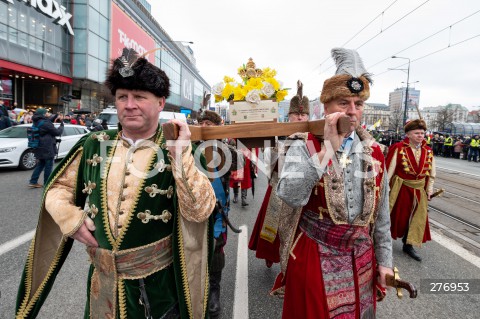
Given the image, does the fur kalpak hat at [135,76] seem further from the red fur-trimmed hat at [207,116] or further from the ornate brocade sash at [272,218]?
the red fur-trimmed hat at [207,116]

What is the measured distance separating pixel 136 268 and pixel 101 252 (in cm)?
20

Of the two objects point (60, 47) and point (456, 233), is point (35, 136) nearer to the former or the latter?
point (456, 233)

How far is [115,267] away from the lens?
163cm

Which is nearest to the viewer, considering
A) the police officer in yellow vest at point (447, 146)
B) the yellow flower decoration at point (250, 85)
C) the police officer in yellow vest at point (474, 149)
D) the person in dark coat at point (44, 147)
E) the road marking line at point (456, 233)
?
the yellow flower decoration at point (250, 85)

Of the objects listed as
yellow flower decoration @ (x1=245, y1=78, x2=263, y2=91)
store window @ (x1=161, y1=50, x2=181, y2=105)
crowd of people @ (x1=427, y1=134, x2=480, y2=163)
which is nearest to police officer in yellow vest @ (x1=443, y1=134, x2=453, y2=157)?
crowd of people @ (x1=427, y1=134, x2=480, y2=163)

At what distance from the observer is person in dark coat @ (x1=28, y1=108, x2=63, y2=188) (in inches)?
302

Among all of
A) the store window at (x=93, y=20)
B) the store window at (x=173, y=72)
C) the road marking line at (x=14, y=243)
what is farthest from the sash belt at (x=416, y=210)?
the store window at (x=173, y=72)

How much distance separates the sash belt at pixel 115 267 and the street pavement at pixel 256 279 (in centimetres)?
148

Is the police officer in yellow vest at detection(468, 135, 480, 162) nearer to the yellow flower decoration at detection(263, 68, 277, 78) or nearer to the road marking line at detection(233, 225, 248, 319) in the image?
the road marking line at detection(233, 225, 248, 319)

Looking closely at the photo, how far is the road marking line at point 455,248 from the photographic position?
4297mm

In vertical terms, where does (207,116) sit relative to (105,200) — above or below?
above

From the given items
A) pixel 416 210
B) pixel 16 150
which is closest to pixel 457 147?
pixel 416 210

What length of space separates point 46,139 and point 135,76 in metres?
7.45

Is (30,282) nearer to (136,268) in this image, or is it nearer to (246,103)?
(136,268)
